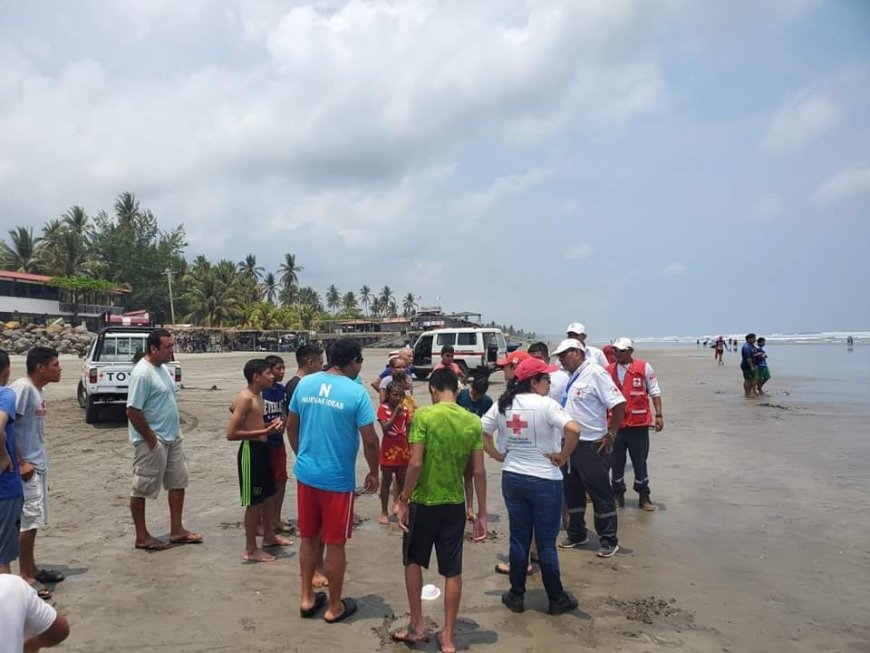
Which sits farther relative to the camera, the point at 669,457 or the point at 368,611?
the point at 669,457

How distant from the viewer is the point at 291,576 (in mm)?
4664

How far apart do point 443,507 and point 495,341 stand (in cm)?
1824

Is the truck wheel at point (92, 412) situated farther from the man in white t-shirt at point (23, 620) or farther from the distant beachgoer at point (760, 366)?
the distant beachgoer at point (760, 366)

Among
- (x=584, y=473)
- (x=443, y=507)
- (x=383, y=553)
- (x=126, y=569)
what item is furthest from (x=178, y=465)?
(x=584, y=473)

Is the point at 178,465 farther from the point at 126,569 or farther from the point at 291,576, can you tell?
the point at 291,576

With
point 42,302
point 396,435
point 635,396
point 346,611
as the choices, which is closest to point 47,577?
point 346,611

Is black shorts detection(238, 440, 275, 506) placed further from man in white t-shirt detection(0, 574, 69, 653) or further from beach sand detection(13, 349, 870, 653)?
man in white t-shirt detection(0, 574, 69, 653)

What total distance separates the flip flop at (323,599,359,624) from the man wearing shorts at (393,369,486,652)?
450 mm

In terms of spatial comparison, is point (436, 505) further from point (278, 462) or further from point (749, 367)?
point (749, 367)

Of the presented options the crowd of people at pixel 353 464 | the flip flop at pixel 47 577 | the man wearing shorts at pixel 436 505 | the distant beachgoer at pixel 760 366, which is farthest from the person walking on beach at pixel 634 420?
the distant beachgoer at pixel 760 366

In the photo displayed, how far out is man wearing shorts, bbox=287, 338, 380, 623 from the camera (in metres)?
3.86

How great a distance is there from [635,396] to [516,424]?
285 centimetres

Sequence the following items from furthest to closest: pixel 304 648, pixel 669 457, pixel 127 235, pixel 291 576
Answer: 1. pixel 127 235
2. pixel 669 457
3. pixel 291 576
4. pixel 304 648

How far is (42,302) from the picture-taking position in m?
48.0
